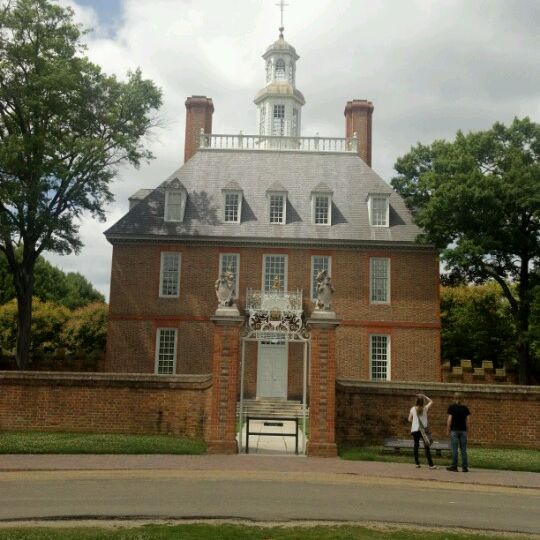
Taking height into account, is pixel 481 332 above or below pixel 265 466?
above

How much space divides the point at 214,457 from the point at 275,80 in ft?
89.2

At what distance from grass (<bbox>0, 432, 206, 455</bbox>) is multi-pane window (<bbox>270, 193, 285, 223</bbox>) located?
14372mm

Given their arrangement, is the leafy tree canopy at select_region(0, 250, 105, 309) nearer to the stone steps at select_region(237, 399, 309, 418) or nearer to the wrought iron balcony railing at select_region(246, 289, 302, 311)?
the wrought iron balcony railing at select_region(246, 289, 302, 311)

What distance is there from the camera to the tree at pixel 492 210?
2364cm

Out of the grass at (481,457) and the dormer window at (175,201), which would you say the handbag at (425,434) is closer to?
the grass at (481,457)

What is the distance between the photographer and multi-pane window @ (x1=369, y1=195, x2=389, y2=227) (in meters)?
28.0

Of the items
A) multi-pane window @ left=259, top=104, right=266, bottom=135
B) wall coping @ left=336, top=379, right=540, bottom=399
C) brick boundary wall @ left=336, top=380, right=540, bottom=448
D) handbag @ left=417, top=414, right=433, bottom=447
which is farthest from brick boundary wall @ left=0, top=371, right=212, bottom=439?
multi-pane window @ left=259, top=104, right=266, bottom=135

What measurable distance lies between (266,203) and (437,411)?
14.7m

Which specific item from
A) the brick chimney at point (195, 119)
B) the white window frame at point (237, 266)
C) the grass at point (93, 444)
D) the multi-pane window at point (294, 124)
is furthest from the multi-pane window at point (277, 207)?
the grass at point (93, 444)

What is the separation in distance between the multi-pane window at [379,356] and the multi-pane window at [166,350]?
8.20 meters

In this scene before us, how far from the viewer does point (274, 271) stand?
1072 inches

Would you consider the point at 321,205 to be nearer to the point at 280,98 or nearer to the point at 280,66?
the point at 280,98

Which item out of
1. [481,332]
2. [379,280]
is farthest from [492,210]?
[481,332]

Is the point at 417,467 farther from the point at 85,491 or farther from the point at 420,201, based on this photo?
the point at 420,201
